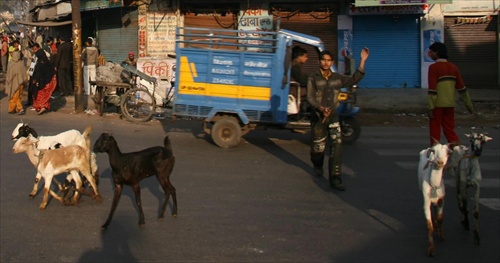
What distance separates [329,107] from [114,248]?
11.7ft

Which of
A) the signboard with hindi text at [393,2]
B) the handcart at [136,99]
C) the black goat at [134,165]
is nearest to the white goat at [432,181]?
the black goat at [134,165]

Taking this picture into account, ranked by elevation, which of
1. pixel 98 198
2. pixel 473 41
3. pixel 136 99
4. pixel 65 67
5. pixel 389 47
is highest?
pixel 473 41

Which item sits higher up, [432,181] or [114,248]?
[432,181]

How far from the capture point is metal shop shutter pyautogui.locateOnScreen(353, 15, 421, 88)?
66.7 ft

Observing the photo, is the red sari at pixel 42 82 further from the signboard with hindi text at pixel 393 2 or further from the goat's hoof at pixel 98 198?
the signboard with hindi text at pixel 393 2

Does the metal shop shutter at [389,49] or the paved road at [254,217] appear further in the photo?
the metal shop shutter at [389,49]

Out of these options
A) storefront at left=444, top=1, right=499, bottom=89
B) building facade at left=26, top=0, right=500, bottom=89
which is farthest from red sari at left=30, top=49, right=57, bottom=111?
storefront at left=444, top=1, right=499, bottom=89

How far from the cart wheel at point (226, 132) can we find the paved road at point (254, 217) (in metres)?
0.42

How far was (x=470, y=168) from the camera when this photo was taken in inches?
240

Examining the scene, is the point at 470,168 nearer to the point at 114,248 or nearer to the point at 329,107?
the point at 329,107

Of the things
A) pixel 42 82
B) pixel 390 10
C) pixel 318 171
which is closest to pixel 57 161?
pixel 318 171

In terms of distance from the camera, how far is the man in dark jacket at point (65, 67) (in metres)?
18.2

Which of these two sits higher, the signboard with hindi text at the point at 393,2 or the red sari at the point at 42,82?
the signboard with hindi text at the point at 393,2

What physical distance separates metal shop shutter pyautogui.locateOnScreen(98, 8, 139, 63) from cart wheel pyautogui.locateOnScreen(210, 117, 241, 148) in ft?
36.3
